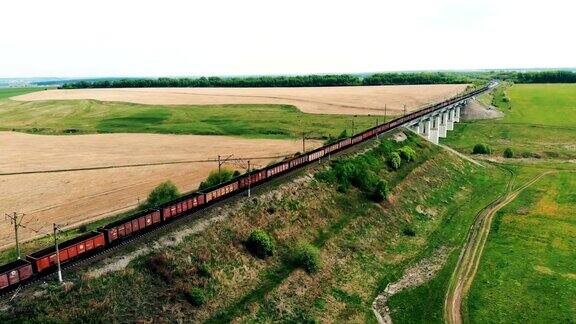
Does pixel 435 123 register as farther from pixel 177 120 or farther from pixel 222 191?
pixel 222 191

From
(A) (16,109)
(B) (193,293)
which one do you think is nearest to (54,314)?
(B) (193,293)

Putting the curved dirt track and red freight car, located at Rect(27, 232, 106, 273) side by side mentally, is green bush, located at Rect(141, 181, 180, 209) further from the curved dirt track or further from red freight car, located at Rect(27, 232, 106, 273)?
the curved dirt track

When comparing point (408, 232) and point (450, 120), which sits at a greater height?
point (450, 120)

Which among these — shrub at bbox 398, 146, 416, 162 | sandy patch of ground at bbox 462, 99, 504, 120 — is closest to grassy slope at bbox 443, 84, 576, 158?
sandy patch of ground at bbox 462, 99, 504, 120

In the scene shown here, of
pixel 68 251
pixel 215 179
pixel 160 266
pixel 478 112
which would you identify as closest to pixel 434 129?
pixel 478 112

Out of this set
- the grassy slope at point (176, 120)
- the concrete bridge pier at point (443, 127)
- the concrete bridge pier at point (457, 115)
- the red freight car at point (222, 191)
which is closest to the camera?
the red freight car at point (222, 191)

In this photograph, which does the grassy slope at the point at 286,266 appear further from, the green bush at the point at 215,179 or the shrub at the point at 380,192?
the green bush at the point at 215,179

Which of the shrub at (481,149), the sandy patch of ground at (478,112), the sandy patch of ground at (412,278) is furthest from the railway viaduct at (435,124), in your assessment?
the sandy patch of ground at (412,278)
